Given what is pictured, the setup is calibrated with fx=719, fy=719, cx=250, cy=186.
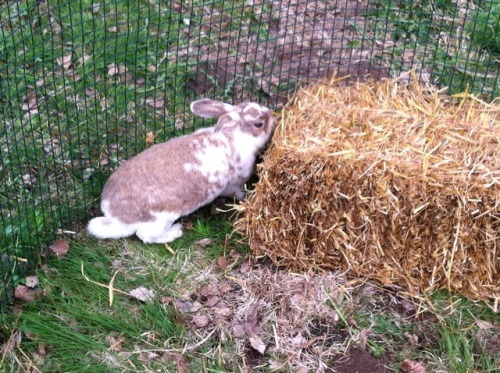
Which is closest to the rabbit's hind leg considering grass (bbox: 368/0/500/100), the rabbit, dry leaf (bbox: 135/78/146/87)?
the rabbit

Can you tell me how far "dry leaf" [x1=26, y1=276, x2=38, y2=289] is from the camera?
382 centimetres

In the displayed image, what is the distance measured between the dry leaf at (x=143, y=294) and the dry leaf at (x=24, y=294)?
51 centimetres

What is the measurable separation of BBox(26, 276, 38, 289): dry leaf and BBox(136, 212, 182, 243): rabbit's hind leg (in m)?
0.60

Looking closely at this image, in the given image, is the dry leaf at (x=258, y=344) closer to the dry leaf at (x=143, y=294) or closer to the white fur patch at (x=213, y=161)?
the dry leaf at (x=143, y=294)

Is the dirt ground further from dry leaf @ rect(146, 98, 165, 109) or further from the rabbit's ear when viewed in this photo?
the rabbit's ear

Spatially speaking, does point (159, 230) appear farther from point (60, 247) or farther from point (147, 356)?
point (147, 356)

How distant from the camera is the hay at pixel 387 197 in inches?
136

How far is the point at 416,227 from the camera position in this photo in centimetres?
357

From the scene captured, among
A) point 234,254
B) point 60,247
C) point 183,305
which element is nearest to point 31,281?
point 60,247

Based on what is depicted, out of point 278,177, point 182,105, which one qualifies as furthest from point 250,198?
point 182,105

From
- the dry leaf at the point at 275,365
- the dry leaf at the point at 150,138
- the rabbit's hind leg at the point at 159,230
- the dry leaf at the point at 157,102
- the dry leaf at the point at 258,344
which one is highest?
the dry leaf at the point at 157,102

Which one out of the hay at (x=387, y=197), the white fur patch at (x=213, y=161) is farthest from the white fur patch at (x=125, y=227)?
the hay at (x=387, y=197)

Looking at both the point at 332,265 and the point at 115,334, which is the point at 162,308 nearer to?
the point at 115,334

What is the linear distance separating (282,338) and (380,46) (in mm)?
2641
